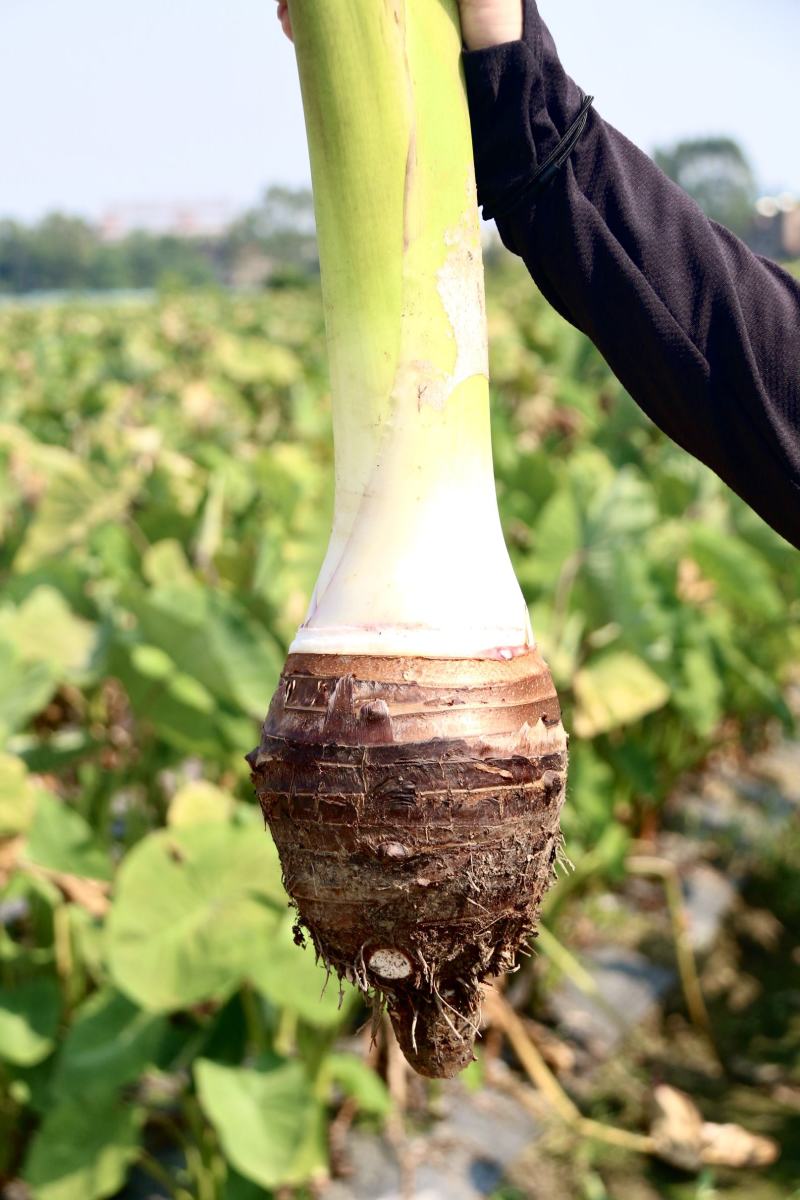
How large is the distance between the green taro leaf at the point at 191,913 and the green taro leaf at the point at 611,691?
97 cm

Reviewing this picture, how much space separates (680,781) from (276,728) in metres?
4.32

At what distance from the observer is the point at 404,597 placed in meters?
0.83

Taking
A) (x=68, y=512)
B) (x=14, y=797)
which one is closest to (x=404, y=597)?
(x=14, y=797)

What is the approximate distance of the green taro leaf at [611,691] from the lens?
287cm

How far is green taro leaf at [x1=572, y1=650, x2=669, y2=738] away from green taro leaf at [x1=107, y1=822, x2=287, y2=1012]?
967 millimetres

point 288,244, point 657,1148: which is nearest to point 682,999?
point 657,1148

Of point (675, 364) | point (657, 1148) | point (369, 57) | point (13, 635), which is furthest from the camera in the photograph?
point (657, 1148)

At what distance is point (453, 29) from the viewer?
85 centimetres

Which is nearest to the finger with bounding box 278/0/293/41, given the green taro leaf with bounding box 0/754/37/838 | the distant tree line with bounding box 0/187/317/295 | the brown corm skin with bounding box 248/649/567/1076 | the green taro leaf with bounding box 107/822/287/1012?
the brown corm skin with bounding box 248/649/567/1076

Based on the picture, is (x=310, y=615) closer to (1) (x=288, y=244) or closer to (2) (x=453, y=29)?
(2) (x=453, y=29)

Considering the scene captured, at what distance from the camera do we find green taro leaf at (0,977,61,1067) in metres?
2.38

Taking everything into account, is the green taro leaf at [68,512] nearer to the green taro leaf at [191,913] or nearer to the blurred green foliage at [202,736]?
the blurred green foliage at [202,736]

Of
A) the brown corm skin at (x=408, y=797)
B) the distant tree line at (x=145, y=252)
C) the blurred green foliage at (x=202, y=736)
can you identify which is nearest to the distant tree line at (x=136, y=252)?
the distant tree line at (x=145, y=252)

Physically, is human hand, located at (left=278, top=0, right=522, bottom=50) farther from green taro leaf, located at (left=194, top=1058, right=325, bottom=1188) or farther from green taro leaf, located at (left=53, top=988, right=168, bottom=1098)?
green taro leaf, located at (left=53, top=988, right=168, bottom=1098)
